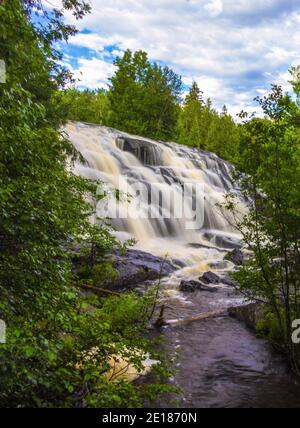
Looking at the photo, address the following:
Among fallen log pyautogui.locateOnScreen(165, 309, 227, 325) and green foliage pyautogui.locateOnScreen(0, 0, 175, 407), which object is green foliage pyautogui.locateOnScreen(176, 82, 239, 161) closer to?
fallen log pyautogui.locateOnScreen(165, 309, 227, 325)

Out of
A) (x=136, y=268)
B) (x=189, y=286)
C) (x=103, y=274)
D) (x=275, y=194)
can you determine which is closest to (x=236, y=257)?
(x=189, y=286)

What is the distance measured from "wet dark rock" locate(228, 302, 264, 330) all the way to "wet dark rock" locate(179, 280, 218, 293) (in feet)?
9.51

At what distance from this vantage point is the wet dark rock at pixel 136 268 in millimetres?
14062

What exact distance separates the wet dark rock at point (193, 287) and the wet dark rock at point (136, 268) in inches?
41.8

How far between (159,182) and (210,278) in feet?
36.6

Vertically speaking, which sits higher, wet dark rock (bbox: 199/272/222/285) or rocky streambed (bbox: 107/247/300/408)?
wet dark rock (bbox: 199/272/222/285)

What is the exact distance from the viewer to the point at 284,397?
7270mm

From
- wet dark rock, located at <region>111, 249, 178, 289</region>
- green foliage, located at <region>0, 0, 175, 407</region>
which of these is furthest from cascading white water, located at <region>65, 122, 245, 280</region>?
green foliage, located at <region>0, 0, 175, 407</region>

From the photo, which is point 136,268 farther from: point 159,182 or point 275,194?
point 159,182

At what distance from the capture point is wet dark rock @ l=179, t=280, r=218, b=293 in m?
14.4

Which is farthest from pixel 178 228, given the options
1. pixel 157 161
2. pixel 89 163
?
pixel 157 161
